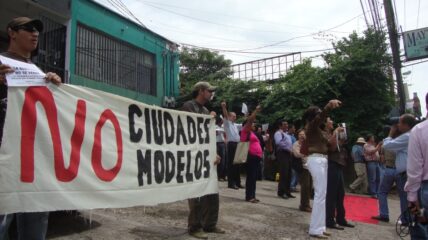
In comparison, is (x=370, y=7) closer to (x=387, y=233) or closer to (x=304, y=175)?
(x=304, y=175)

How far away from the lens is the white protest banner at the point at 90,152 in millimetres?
3080

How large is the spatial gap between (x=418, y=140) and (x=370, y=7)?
1070cm

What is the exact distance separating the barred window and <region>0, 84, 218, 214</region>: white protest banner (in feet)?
22.7

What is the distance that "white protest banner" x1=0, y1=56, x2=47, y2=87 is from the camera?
117 inches

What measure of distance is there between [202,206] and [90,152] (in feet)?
7.83

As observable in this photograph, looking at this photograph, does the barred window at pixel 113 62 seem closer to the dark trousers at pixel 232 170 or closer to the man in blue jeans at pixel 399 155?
the dark trousers at pixel 232 170

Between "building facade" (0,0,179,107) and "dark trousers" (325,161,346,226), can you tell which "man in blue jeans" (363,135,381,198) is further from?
"building facade" (0,0,179,107)

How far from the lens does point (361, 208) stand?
9.98 m

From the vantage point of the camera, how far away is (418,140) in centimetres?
382

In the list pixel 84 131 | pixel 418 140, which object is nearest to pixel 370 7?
pixel 418 140

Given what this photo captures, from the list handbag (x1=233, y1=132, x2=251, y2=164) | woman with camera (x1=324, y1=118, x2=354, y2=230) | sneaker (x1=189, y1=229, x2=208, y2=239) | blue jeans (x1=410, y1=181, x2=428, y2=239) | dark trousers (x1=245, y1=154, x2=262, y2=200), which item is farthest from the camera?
dark trousers (x1=245, y1=154, x2=262, y2=200)

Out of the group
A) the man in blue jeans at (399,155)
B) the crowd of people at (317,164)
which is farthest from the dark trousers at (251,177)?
the man in blue jeans at (399,155)

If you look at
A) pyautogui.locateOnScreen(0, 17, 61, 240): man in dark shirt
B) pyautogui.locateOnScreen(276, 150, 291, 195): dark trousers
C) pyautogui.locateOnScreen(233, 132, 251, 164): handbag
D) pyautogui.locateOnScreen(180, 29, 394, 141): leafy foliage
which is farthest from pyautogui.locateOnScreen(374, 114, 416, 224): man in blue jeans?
pyautogui.locateOnScreen(180, 29, 394, 141): leafy foliage

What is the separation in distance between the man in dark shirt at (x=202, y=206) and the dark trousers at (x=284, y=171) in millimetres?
4310
